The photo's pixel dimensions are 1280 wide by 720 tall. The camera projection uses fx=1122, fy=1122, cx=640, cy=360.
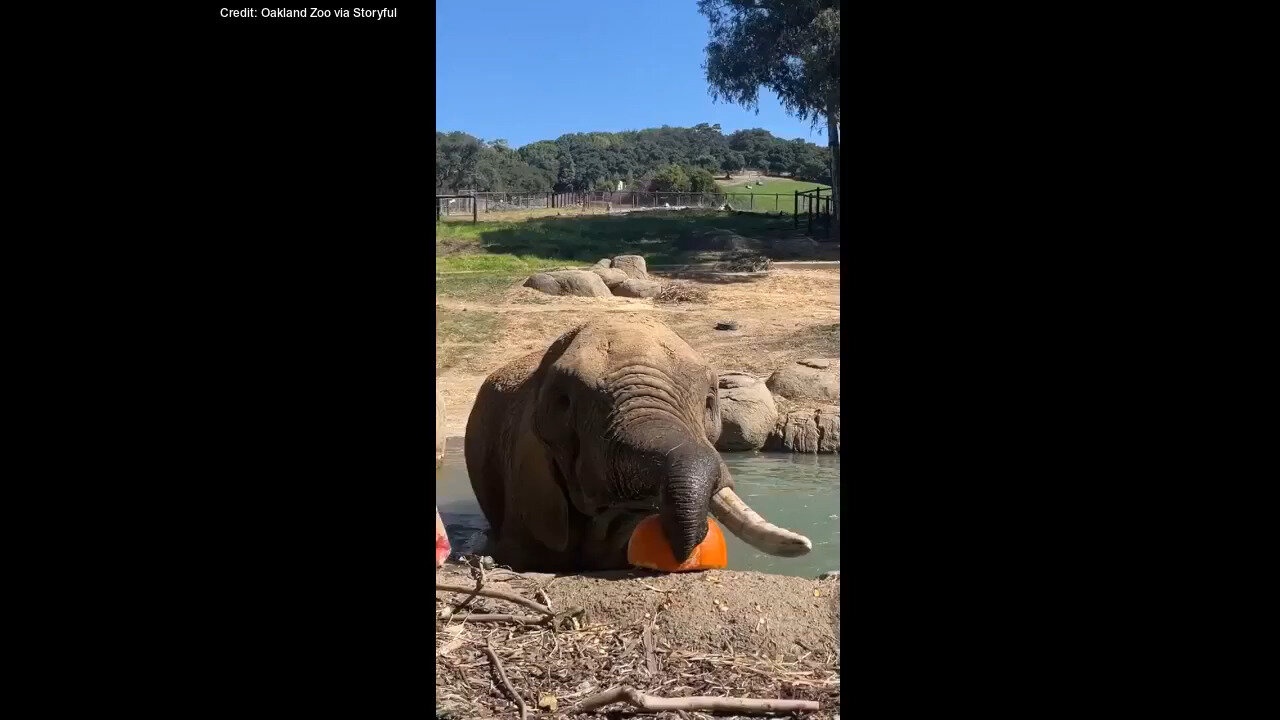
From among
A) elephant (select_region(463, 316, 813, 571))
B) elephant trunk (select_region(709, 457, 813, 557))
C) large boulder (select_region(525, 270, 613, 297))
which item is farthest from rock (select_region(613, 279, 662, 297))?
elephant trunk (select_region(709, 457, 813, 557))

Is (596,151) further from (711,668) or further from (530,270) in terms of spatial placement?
(711,668)

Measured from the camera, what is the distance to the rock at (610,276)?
22.1 m

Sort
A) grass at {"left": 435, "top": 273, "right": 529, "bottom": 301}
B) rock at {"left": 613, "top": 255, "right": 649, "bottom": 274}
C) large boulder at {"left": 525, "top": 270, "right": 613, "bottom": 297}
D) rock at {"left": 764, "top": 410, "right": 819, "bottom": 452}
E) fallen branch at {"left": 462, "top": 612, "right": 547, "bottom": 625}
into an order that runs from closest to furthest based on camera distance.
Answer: fallen branch at {"left": 462, "top": 612, "right": 547, "bottom": 625} < rock at {"left": 764, "top": 410, "right": 819, "bottom": 452} < grass at {"left": 435, "top": 273, "right": 529, "bottom": 301} < large boulder at {"left": 525, "top": 270, "right": 613, "bottom": 297} < rock at {"left": 613, "top": 255, "right": 649, "bottom": 274}

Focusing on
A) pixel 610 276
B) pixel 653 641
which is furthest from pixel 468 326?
pixel 653 641

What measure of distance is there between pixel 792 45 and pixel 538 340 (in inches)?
745

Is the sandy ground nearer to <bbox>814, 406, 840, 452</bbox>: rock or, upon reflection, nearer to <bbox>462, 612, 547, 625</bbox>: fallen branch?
<bbox>814, 406, 840, 452</bbox>: rock

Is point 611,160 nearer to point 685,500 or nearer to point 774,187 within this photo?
point 774,187

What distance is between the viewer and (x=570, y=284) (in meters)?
Result: 20.9

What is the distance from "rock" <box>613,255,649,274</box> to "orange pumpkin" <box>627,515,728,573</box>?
59.9 ft

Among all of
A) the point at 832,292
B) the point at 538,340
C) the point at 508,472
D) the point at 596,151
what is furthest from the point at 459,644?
the point at 596,151

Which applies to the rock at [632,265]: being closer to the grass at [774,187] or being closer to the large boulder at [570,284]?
the large boulder at [570,284]

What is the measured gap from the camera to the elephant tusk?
5602mm

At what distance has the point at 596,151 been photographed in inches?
2557

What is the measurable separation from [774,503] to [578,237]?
20701 millimetres
